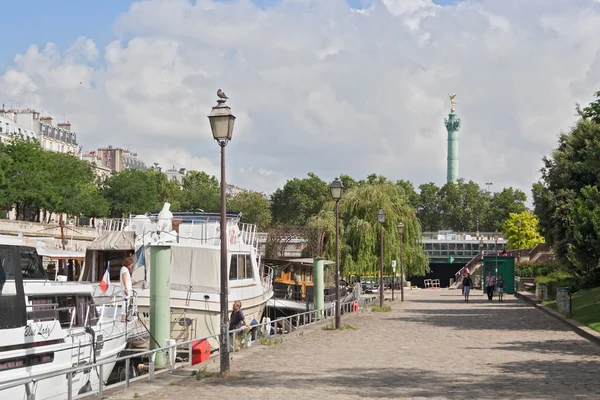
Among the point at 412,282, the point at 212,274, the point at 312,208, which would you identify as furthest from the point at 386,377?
the point at 312,208

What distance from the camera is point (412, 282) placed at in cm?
9944

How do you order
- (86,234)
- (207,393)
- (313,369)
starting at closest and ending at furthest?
1. (207,393)
2. (313,369)
3. (86,234)

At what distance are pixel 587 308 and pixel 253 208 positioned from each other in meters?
93.0

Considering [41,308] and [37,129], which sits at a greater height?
[37,129]

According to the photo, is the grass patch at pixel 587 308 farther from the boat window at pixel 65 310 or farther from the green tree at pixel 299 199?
the green tree at pixel 299 199

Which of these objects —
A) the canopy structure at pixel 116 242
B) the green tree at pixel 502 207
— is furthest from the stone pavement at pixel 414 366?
the green tree at pixel 502 207

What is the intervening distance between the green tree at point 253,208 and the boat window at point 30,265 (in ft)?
333

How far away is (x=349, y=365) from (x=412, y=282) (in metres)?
83.8

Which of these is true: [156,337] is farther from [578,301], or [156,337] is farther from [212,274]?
[578,301]

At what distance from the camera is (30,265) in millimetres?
16469

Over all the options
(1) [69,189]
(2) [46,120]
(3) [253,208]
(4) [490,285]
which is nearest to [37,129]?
(2) [46,120]

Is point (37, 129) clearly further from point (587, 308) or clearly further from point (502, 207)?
point (587, 308)

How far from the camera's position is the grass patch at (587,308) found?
24.8 m

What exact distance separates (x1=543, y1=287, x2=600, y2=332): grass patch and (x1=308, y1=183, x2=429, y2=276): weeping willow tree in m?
15.7
